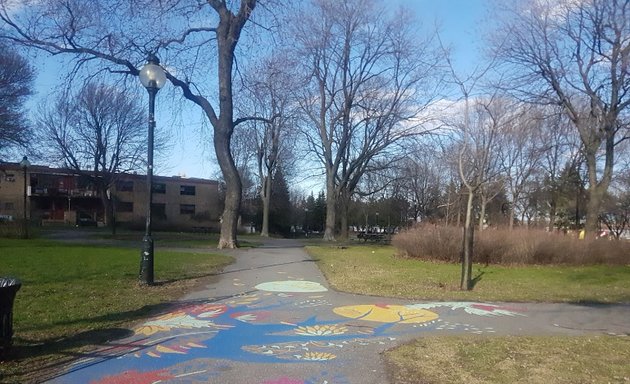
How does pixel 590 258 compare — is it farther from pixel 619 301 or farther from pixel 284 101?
pixel 284 101

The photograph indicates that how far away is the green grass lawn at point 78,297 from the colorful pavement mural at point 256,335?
0.48 metres

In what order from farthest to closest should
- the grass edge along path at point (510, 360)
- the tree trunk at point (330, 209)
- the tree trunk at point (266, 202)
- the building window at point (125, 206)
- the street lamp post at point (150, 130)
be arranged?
the building window at point (125, 206) < the tree trunk at point (266, 202) < the tree trunk at point (330, 209) < the street lamp post at point (150, 130) < the grass edge along path at point (510, 360)

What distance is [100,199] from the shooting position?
6912 cm

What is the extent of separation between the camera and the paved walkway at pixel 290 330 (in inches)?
216

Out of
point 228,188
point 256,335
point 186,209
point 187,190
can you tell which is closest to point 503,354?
point 256,335

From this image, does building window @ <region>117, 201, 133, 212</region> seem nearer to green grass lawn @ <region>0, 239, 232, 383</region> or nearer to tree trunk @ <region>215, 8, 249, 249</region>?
tree trunk @ <region>215, 8, 249, 249</region>

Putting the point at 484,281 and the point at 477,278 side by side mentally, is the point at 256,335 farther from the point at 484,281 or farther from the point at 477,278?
the point at 477,278

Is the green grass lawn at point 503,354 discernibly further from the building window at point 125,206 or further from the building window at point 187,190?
the building window at point 187,190

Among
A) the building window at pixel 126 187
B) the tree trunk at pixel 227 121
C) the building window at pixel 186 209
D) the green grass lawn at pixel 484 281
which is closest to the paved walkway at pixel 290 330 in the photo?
the green grass lawn at pixel 484 281

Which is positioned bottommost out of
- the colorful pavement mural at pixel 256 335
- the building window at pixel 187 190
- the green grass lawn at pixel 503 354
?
the colorful pavement mural at pixel 256 335

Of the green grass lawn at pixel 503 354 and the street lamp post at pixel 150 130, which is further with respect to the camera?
the street lamp post at pixel 150 130

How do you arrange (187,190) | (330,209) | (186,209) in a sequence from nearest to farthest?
(330,209) < (186,209) < (187,190)

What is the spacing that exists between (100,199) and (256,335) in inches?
2665

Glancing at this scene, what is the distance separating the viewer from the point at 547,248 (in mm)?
20984
